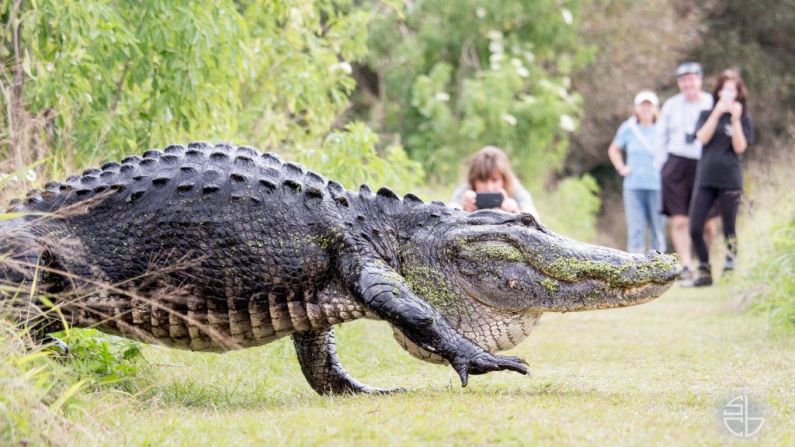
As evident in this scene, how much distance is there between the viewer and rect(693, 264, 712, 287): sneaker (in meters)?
11.9

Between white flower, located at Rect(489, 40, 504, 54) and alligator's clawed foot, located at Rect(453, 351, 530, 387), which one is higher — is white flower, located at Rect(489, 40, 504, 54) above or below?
above

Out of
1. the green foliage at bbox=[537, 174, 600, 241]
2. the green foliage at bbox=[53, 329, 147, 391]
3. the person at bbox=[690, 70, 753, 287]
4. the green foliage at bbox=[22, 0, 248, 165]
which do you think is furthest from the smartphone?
the green foliage at bbox=[53, 329, 147, 391]

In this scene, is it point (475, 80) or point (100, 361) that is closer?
point (100, 361)

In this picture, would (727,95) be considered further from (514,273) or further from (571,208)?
(571,208)

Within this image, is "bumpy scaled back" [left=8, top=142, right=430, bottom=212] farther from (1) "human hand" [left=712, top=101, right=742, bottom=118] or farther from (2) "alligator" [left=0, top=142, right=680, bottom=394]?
(1) "human hand" [left=712, top=101, right=742, bottom=118]

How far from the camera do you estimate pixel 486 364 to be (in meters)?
4.84

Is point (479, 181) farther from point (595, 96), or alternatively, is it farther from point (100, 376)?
point (595, 96)

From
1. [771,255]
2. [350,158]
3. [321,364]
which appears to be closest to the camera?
[321,364]

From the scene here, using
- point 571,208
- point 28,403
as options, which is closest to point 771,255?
point 28,403

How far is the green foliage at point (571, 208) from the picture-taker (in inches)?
697

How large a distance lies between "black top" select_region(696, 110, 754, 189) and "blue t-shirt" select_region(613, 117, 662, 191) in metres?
1.76

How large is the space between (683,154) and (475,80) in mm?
7598

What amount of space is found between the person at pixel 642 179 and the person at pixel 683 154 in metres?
0.64

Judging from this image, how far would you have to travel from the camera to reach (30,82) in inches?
286
